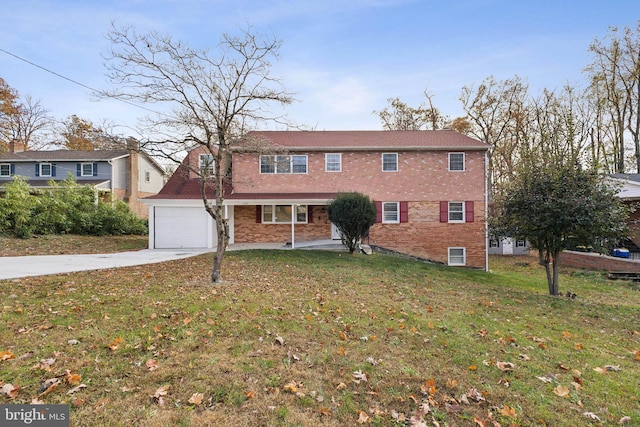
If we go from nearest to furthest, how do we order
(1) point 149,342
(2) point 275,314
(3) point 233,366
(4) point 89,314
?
(3) point 233,366, (1) point 149,342, (4) point 89,314, (2) point 275,314

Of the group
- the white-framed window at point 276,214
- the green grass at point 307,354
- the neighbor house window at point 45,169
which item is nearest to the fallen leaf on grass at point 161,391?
the green grass at point 307,354

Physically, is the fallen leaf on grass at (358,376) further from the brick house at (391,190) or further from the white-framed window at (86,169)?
the white-framed window at (86,169)

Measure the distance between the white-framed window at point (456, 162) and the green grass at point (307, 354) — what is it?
11.1m

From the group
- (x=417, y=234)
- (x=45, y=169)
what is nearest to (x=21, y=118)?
(x=45, y=169)

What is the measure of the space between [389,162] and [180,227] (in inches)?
426

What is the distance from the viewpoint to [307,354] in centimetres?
420

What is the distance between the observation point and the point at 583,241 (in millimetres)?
9586

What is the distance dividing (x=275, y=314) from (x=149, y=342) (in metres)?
1.92

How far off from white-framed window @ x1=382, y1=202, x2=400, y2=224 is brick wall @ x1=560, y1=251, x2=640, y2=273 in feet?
32.2

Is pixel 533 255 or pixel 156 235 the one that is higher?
pixel 156 235

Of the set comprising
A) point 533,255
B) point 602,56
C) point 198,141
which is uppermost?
point 602,56

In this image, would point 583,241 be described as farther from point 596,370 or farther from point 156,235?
point 156,235

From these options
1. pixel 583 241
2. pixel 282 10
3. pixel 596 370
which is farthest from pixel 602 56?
pixel 596 370

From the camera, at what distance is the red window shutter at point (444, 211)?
1792 cm
